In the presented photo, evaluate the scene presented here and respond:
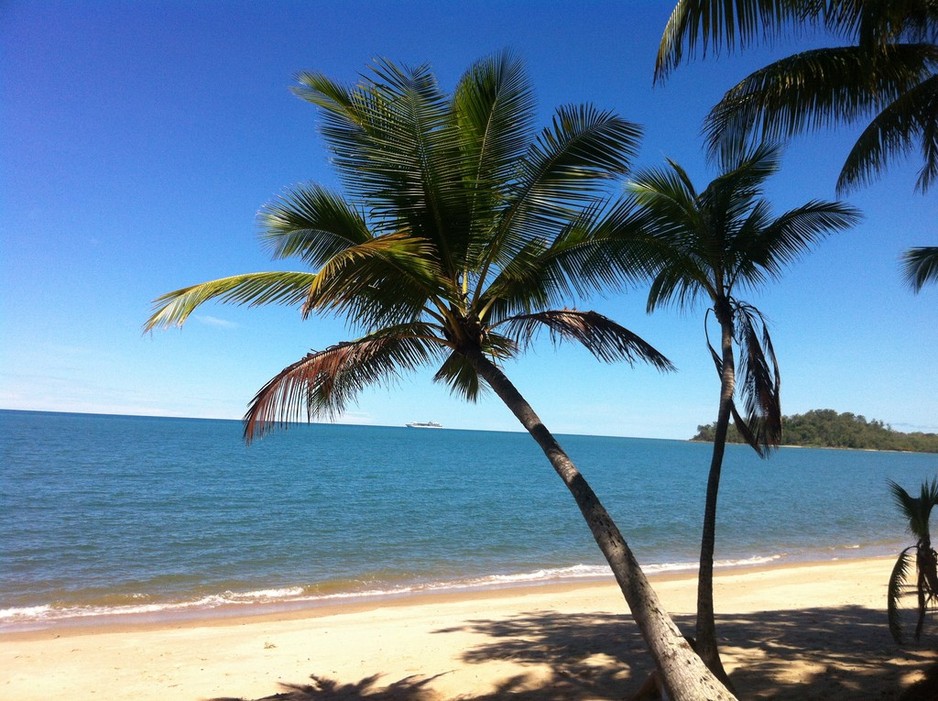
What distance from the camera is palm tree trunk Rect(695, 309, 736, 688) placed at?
17.1 feet

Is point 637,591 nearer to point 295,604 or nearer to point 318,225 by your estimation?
point 318,225

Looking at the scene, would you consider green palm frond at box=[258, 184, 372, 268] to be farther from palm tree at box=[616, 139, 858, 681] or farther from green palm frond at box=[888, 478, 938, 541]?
green palm frond at box=[888, 478, 938, 541]

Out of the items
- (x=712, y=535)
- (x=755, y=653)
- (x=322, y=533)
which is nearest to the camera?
(x=712, y=535)

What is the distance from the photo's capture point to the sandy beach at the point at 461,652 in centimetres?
627

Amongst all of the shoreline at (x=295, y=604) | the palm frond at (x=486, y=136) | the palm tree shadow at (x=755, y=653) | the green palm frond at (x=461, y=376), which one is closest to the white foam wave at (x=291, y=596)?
the shoreline at (x=295, y=604)

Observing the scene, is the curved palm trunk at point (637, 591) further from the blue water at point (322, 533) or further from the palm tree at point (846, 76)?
the blue water at point (322, 533)

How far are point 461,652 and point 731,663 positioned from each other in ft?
11.0

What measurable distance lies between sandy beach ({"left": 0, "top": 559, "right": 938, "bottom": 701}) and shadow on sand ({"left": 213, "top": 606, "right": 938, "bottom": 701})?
21mm

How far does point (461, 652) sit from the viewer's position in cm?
810

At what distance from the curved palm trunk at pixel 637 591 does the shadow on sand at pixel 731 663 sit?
1687 mm

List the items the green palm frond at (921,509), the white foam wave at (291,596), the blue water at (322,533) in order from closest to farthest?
the green palm frond at (921,509) → the white foam wave at (291,596) → the blue water at (322,533)

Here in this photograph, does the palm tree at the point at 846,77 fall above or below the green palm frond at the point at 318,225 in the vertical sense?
above

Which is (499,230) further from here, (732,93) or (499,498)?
(499,498)

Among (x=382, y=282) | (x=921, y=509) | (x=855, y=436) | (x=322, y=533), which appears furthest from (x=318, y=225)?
(x=855, y=436)
